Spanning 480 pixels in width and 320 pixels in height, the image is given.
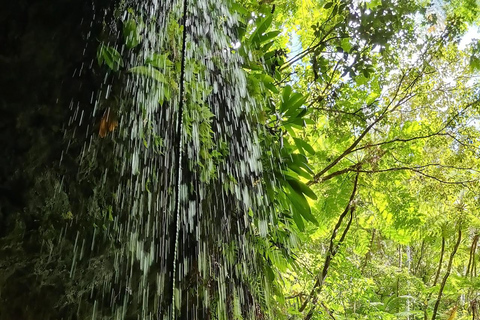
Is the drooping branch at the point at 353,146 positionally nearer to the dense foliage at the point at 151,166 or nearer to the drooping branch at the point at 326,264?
the drooping branch at the point at 326,264

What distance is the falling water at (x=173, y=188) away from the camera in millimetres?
1183

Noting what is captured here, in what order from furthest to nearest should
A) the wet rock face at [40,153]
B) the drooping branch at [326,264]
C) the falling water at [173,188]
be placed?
1. the drooping branch at [326,264]
2. the falling water at [173,188]
3. the wet rock face at [40,153]

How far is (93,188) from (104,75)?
1.41 feet

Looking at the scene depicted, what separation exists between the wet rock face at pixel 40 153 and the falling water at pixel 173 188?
0.07 metres

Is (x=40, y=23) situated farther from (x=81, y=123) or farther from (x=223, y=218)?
(x=223, y=218)

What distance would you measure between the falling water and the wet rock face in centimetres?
7

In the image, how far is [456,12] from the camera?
280 cm

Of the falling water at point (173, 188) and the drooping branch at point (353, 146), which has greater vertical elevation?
the drooping branch at point (353, 146)

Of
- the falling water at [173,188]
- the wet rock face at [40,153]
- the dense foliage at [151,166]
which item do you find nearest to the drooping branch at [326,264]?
the dense foliage at [151,166]

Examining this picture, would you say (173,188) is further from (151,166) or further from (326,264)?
(326,264)

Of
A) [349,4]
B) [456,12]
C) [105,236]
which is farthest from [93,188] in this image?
[456,12]

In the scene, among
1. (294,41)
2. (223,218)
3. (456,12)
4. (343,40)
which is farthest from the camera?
(294,41)

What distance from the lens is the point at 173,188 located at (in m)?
1.34

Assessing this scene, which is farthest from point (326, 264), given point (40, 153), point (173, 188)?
point (40, 153)
